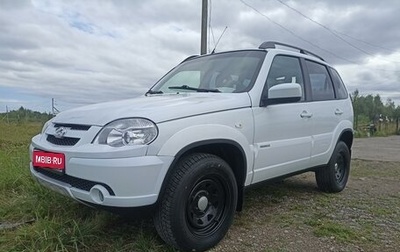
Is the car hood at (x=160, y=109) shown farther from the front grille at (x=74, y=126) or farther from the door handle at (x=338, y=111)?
the door handle at (x=338, y=111)

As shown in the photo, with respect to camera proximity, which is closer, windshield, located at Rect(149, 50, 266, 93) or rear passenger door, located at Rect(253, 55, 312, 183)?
rear passenger door, located at Rect(253, 55, 312, 183)

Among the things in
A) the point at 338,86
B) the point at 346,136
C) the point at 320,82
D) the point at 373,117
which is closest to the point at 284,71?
the point at 320,82

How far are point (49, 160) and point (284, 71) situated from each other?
2.50 meters

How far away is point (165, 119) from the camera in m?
2.41

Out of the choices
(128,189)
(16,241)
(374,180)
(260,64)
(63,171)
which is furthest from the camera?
(374,180)

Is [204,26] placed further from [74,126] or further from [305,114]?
[74,126]

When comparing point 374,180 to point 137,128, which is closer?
point 137,128

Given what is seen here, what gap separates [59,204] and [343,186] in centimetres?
374

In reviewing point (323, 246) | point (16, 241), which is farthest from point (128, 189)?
point (323, 246)

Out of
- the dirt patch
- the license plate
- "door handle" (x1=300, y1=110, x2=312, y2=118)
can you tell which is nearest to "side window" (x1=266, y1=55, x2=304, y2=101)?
"door handle" (x1=300, y1=110, x2=312, y2=118)

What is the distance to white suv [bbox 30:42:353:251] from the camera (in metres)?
2.30

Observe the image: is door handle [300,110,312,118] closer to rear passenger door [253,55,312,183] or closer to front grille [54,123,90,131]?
rear passenger door [253,55,312,183]

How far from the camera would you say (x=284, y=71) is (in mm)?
3729

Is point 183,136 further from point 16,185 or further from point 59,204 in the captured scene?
point 16,185
